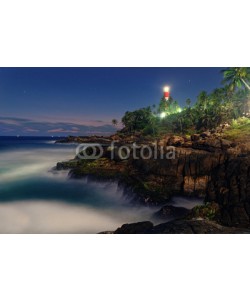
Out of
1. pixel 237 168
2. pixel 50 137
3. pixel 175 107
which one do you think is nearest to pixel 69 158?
pixel 50 137

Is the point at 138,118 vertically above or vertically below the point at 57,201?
above

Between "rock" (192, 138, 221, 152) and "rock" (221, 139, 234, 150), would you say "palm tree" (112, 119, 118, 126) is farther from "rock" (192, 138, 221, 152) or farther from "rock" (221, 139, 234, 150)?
"rock" (221, 139, 234, 150)

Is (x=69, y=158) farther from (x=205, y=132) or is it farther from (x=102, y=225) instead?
(x=205, y=132)

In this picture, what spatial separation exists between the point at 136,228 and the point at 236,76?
3409mm

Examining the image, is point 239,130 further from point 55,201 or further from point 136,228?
point 55,201

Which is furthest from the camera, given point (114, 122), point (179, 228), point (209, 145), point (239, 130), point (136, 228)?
point (114, 122)

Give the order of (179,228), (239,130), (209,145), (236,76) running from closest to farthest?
(179,228), (236,76), (239,130), (209,145)

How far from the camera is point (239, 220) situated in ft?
13.7

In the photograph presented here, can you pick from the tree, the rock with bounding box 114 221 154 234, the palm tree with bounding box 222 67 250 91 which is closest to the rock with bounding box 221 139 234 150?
the palm tree with bounding box 222 67 250 91

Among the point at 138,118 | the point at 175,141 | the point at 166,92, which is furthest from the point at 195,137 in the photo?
the point at 138,118

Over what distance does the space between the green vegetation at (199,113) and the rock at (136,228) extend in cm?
174

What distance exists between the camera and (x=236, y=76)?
424 cm

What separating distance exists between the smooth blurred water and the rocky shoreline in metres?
0.34

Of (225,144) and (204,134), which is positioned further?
(204,134)
